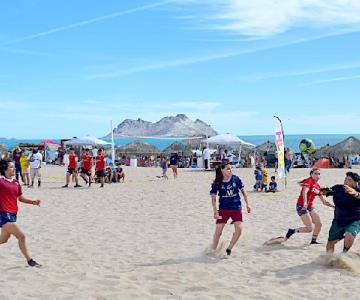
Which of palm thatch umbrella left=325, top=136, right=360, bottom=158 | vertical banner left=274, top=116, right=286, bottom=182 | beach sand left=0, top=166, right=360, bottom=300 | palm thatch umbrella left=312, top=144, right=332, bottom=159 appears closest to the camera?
beach sand left=0, top=166, right=360, bottom=300

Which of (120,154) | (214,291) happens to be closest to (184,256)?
(214,291)

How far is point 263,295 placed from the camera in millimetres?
5367

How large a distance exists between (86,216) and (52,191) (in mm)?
5684

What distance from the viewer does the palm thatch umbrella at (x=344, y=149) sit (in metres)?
36.4

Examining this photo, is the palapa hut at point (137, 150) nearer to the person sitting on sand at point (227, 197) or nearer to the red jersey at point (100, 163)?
the red jersey at point (100, 163)

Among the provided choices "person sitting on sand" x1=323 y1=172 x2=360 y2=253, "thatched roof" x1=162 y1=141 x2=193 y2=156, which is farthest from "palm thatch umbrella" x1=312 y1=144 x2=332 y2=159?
"person sitting on sand" x1=323 y1=172 x2=360 y2=253

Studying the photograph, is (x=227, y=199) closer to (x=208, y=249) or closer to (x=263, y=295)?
(x=208, y=249)

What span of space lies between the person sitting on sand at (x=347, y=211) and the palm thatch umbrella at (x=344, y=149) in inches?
1210

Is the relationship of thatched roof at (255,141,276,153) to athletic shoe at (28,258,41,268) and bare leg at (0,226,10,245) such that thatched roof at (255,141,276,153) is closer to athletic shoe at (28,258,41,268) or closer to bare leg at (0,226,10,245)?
athletic shoe at (28,258,41,268)

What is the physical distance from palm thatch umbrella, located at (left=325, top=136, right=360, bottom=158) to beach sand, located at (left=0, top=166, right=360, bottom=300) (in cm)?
2544

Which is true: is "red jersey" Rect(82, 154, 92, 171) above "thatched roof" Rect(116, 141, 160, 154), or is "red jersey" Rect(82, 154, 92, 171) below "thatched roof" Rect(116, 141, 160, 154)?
below

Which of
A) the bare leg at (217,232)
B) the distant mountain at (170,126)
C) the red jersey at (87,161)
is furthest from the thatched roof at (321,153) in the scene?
the bare leg at (217,232)

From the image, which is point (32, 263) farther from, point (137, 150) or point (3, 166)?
point (137, 150)

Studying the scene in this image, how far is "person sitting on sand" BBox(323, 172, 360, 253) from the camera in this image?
649 centimetres
